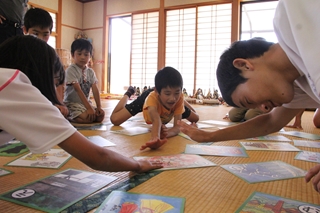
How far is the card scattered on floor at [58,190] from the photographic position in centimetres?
73

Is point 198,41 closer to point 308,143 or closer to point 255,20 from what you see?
point 255,20

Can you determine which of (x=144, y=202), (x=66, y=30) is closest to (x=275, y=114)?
(x=144, y=202)

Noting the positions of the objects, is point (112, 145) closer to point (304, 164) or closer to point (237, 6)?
point (304, 164)

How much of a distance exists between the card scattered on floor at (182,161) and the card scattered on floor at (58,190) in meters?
0.28

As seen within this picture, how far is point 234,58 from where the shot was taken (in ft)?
2.75

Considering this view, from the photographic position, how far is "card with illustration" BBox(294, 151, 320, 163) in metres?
1.25

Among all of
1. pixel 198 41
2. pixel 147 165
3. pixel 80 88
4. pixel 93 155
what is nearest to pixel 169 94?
pixel 147 165

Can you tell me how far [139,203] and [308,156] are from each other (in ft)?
3.29

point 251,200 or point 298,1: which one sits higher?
point 298,1

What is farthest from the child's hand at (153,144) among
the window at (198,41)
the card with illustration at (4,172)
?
the window at (198,41)

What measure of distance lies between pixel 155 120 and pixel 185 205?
3.04ft

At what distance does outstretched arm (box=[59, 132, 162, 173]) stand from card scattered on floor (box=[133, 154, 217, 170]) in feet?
0.96

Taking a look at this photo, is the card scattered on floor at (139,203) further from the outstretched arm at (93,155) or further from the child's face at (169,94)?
the child's face at (169,94)

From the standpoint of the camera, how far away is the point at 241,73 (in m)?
0.82
